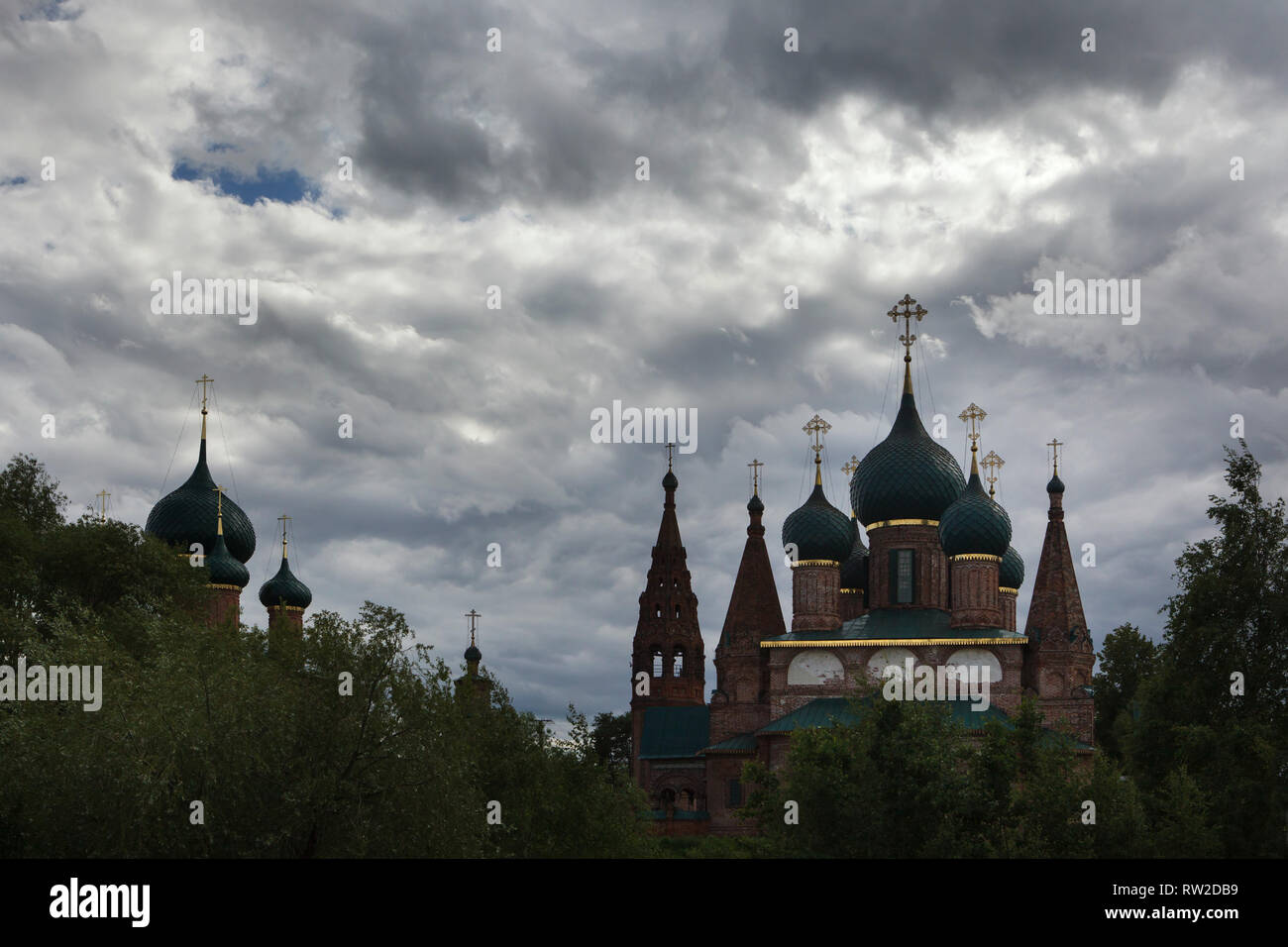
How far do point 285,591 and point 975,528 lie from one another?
109 feet

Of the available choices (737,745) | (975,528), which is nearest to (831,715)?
(737,745)

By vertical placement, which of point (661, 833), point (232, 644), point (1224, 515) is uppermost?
point (1224, 515)

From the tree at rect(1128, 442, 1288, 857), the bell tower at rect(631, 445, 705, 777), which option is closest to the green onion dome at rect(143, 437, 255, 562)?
the bell tower at rect(631, 445, 705, 777)

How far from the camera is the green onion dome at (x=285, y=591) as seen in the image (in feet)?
236

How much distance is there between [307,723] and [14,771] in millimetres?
5545

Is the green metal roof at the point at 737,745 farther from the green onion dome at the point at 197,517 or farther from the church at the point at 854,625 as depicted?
the green onion dome at the point at 197,517

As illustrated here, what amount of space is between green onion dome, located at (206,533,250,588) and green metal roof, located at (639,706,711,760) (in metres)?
17.9

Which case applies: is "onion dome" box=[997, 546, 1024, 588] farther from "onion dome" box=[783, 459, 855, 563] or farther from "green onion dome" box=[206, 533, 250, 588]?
"green onion dome" box=[206, 533, 250, 588]

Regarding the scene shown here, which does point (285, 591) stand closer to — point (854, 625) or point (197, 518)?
point (197, 518)

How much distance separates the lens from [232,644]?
109ft

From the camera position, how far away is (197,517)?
208 ft
